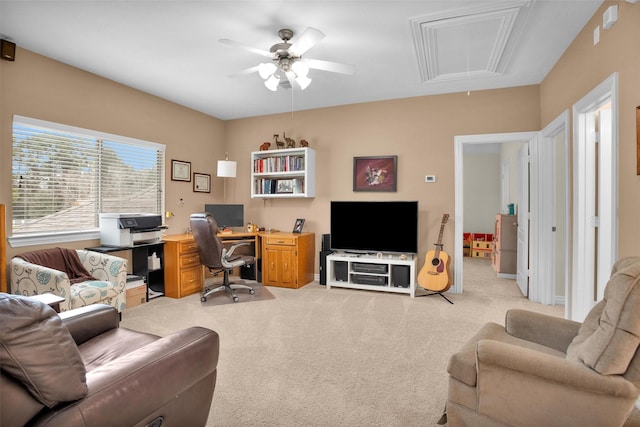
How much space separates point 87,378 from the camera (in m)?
1.15

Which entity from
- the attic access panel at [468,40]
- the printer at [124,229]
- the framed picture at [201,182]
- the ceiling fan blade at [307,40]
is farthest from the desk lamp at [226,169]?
the attic access panel at [468,40]

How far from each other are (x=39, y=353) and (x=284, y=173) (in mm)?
4194

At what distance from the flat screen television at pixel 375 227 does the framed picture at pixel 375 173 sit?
35 centimetres

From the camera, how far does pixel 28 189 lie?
3.27 m

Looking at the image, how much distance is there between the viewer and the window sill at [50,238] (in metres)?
3.17

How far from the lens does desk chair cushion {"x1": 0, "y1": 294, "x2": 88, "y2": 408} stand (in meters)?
0.96

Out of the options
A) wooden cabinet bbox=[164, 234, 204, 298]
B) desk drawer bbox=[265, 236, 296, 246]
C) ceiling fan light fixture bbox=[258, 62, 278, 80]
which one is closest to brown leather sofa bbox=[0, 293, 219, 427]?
ceiling fan light fixture bbox=[258, 62, 278, 80]

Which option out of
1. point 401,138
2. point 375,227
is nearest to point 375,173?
point 401,138

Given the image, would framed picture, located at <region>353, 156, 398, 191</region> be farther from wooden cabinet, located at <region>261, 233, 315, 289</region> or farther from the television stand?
wooden cabinet, located at <region>261, 233, 315, 289</region>

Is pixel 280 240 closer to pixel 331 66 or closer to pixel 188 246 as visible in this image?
pixel 188 246

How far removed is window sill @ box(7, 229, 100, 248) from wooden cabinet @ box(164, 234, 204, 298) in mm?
825

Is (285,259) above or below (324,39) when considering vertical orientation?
below

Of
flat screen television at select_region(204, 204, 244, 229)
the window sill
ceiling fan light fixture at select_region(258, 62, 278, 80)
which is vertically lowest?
the window sill

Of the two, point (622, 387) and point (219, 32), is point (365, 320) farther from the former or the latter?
point (219, 32)
